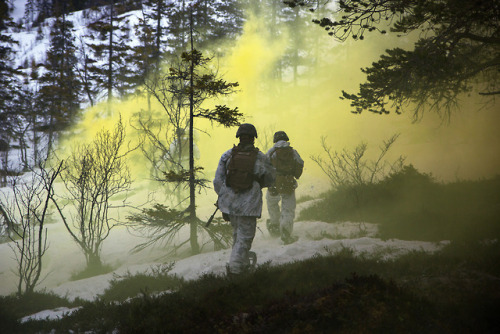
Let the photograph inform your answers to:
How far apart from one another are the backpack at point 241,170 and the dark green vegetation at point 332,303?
1400mm

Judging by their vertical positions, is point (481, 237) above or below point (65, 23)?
below

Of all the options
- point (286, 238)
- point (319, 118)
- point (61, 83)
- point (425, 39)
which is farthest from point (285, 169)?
point (61, 83)

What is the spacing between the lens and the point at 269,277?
4.66m

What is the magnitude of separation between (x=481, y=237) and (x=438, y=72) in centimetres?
324

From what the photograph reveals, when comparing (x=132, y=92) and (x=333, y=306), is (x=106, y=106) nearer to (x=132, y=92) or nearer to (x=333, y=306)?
(x=132, y=92)

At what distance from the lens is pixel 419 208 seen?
27.5 feet

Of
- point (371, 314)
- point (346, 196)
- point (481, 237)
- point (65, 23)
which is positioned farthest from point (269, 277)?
point (65, 23)

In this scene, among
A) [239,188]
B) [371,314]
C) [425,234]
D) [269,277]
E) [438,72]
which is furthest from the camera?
[425,234]

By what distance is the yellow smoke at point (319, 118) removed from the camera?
61.2 feet

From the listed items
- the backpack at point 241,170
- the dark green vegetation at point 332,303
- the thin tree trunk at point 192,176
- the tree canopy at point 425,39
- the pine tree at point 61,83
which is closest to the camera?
the dark green vegetation at point 332,303

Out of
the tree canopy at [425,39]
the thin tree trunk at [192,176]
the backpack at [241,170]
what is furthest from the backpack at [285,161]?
the backpack at [241,170]

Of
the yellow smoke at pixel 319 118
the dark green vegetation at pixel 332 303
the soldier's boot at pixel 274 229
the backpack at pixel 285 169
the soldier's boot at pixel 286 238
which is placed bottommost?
the dark green vegetation at pixel 332 303

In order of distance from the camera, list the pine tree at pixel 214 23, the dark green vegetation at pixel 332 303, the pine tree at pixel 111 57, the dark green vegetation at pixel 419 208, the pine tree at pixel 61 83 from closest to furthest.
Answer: the dark green vegetation at pixel 332 303 < the dark green vegetation at pixel 419 208 < the pine tree at pixel 214 23 < the pine tree at pixel 111 57 < the pine tree at pixel 61 83

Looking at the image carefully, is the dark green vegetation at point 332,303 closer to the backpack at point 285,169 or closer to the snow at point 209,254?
the snow at point 209,254
